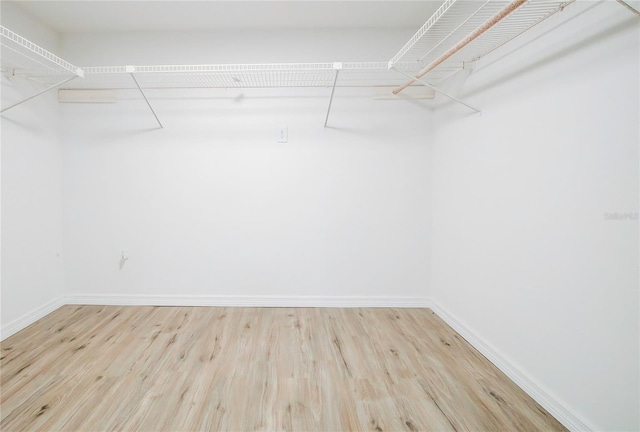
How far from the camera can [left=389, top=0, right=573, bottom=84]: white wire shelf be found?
119 cm

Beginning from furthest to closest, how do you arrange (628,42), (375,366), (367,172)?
(367,172)
(375,366)
(628,42)

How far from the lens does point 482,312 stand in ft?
5.54

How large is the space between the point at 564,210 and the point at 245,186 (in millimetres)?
2036

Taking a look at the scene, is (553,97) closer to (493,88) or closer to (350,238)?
(493,88)

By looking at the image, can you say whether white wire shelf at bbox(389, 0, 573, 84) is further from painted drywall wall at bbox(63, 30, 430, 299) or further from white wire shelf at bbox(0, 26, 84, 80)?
white wire shelf at bbox(0, 26, 84, 80)

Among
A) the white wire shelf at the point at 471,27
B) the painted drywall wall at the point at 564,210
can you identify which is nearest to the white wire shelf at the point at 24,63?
the white wire shelf at the point at 471,27

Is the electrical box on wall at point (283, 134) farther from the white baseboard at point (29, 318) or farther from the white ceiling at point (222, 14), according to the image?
the white baseboard at point (29, 318)

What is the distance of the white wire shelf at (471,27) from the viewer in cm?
119

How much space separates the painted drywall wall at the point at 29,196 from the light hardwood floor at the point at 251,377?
0.22m

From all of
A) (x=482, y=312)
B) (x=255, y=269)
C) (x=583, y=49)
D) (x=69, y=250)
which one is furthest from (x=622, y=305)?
(x=69, y=250)

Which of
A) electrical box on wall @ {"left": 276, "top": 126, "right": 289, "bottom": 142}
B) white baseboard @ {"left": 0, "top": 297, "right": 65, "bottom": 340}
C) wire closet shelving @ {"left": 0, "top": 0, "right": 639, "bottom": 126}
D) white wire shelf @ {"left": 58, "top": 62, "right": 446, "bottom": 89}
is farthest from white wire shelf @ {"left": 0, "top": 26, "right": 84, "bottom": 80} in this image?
white baseboard @ {"left": 0, "top": 297, "right": 65, "bottom": 340}

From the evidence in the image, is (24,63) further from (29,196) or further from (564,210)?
(564,210)

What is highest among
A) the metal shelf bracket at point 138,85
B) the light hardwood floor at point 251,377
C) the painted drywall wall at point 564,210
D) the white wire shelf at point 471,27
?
the white wire shelf at point 471,27

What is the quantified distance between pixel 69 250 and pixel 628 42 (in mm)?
3612
